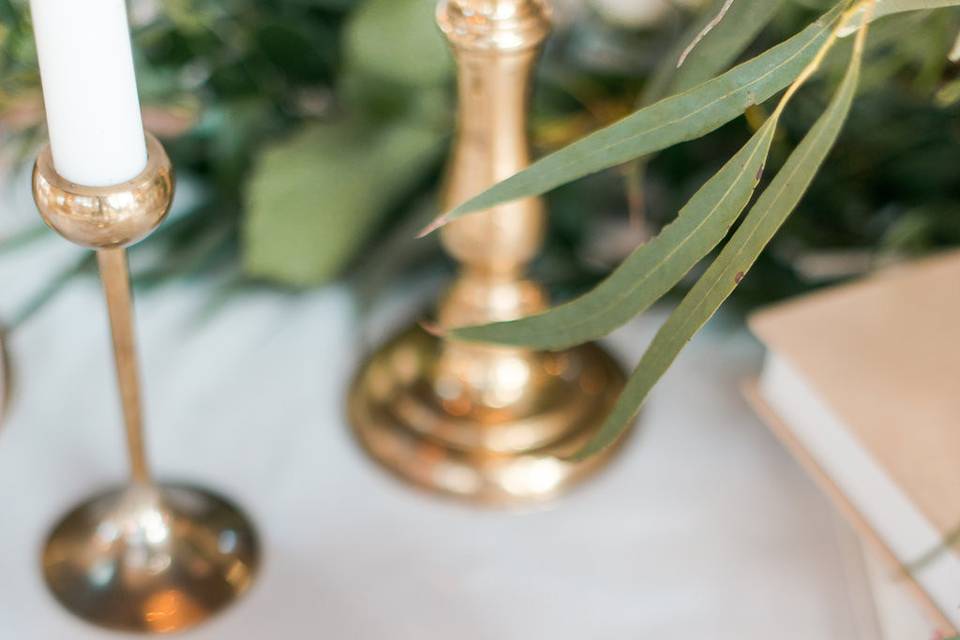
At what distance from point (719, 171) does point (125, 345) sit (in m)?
0.21

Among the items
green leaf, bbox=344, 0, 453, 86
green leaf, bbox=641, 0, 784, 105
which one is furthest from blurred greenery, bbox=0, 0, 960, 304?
green leaf, bbox=641, 0, 784, 105

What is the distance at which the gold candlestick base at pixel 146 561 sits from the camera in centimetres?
41

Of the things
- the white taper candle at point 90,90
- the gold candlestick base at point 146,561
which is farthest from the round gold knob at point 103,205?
the gold candlestick base at point 146,561

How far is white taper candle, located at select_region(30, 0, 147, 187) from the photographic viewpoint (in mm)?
299

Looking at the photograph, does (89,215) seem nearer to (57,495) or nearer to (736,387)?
(57,495)

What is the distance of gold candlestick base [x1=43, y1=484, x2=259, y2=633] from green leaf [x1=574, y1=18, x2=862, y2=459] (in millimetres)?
198

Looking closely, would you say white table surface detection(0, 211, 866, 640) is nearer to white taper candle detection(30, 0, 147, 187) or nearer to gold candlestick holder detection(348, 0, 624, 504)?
gold candlestick holder detection(348, 0, 624, 504)

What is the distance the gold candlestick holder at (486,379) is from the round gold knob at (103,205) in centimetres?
13

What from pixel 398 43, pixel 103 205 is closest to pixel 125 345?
pixel 103 205

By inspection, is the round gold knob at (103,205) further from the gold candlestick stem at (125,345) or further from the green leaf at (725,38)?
the green leaf at (725,38)

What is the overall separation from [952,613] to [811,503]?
10 cm

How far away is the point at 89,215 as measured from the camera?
12.8 inches

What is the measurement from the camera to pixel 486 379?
49 centimetres

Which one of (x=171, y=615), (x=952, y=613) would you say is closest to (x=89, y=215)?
(x=171, y=615)
